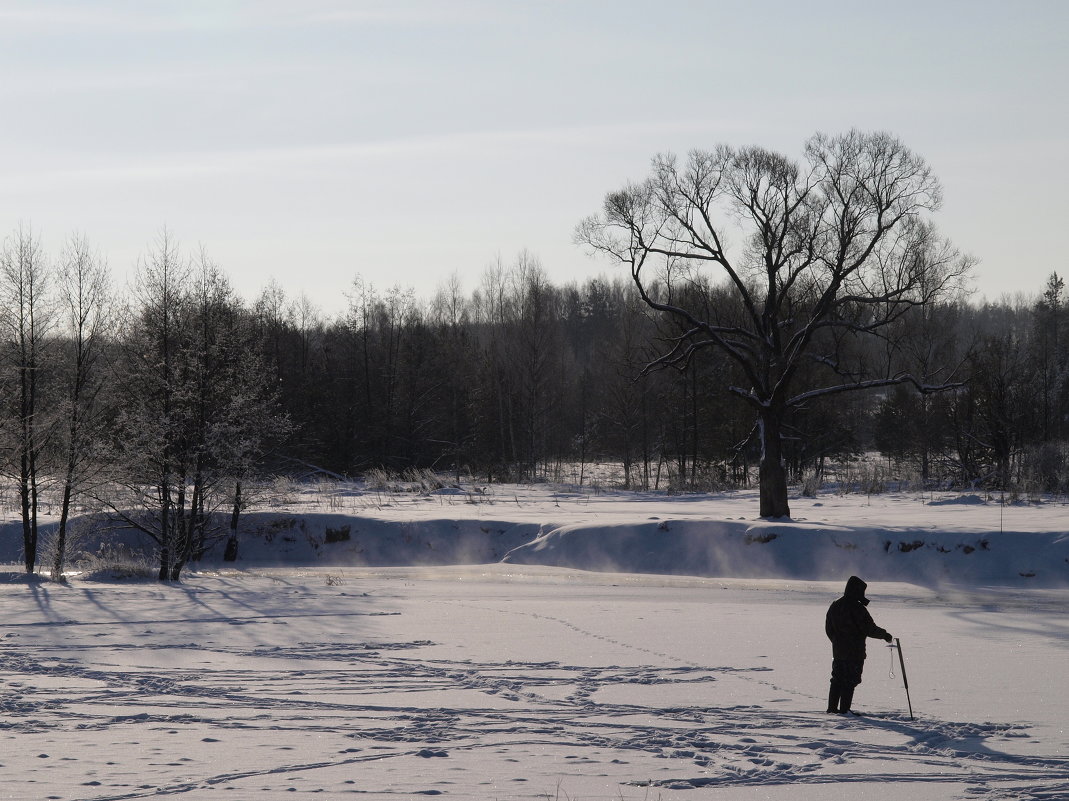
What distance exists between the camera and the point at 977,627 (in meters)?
16.2

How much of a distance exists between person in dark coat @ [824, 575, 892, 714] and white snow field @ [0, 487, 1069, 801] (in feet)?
1.07

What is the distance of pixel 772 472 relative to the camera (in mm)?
27172

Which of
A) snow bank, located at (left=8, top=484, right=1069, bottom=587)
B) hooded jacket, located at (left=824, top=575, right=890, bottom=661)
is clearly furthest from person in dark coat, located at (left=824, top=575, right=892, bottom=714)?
snow bank, located at (left=8, top=484, right=1069, bottom=587)

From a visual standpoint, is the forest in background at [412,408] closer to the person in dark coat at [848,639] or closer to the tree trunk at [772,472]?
the tree trunk at [772,472]

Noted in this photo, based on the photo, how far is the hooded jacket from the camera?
1049 centimetres

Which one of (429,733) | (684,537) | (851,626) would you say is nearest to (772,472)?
(684,537)

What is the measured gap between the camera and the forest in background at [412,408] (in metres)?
25.2

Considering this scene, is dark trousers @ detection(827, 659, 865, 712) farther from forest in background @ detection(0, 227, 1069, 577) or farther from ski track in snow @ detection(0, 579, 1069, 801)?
forest in background @ detection(0, 227, 1069, 577)

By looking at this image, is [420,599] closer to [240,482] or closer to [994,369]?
[240,482]

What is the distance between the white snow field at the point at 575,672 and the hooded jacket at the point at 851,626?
647 mm

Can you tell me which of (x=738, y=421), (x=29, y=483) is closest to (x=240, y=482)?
(x=29, y=483)

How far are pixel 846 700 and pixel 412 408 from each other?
1832 inches

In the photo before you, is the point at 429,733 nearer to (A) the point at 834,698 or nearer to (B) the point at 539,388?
(A) the point at 834,698

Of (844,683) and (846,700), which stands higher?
(844,683)
